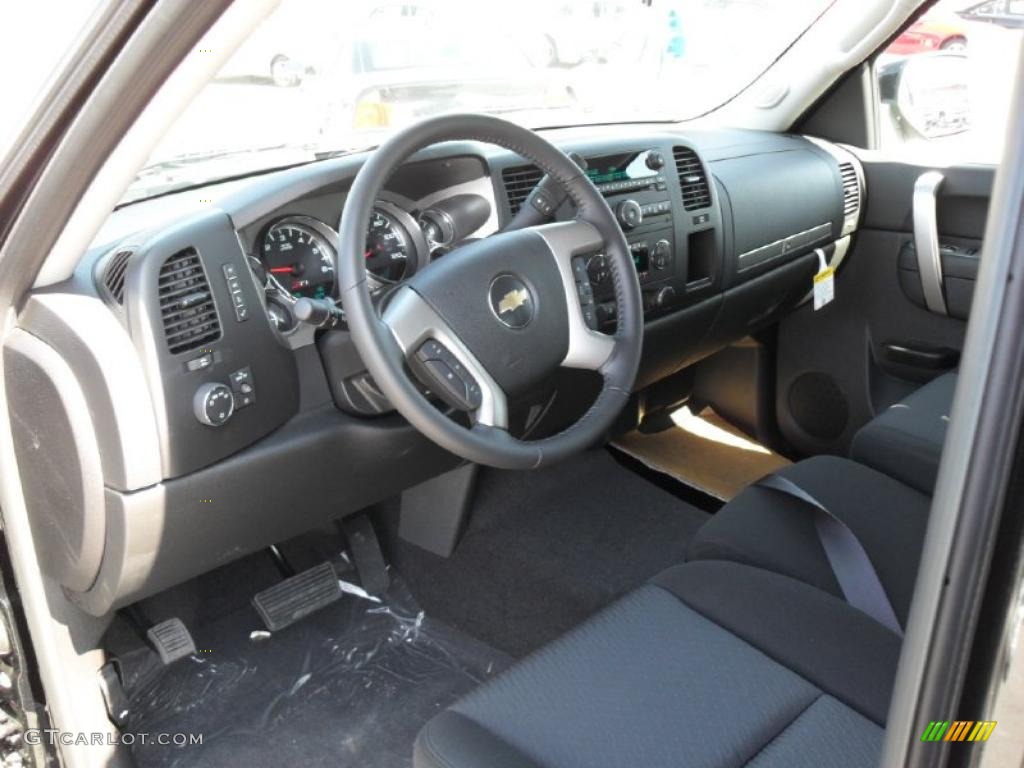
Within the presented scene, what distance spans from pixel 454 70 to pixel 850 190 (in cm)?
123

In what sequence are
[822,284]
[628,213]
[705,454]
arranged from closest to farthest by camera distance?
1. [628,213]
2. [822,284]
3. [705,454]

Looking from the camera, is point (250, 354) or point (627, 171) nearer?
point (250, 354)

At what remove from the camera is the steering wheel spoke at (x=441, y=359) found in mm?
1446

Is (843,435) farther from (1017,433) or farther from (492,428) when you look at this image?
(1017,433)

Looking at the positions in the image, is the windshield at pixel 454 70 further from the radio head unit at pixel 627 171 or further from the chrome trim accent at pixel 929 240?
the chrome trim accent at pixel 929 240

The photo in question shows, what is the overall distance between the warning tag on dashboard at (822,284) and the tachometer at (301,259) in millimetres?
1599

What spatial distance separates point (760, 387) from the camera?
299cm

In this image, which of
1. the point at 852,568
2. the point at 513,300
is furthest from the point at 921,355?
the point at 513,300

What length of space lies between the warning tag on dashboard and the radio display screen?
736 millimetres

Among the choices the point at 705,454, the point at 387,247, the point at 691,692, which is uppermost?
the point at 387,247

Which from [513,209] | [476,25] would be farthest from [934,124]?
[513,209]

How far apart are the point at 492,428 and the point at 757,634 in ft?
1.59

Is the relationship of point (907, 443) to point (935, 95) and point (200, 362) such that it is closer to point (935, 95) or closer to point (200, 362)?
point (200, 362)

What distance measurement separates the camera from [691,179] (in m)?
2.37
